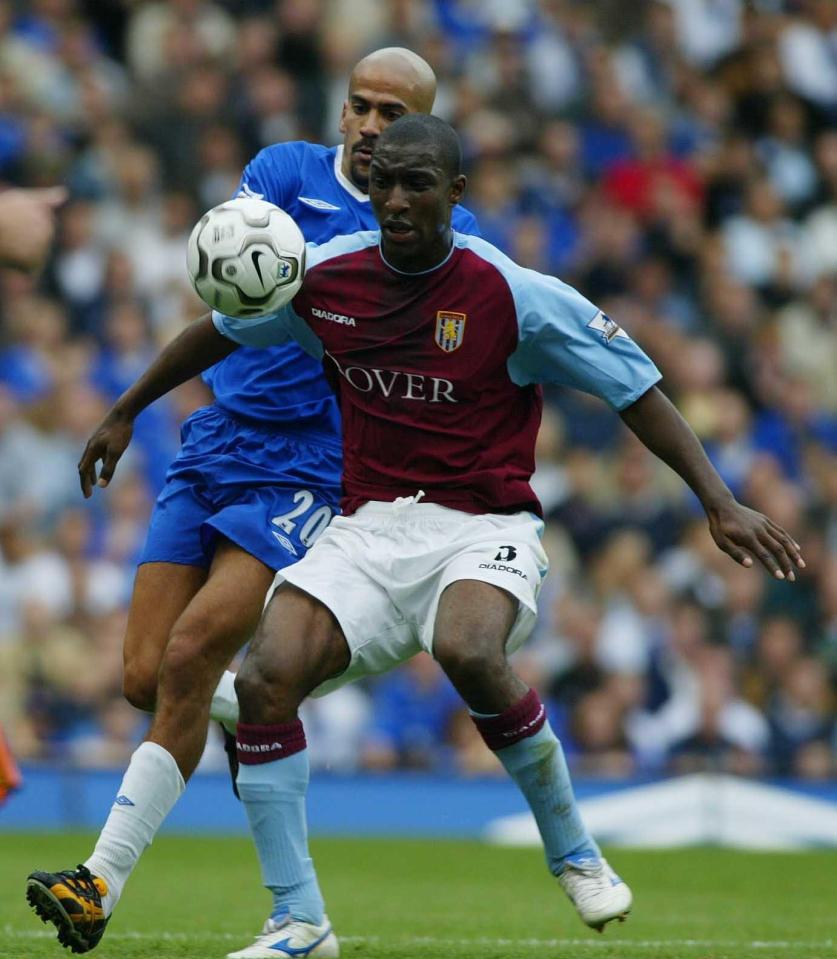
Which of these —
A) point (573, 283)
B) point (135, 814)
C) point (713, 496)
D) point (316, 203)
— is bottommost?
point (135, 814)

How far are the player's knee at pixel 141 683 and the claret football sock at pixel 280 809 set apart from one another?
1.00 m

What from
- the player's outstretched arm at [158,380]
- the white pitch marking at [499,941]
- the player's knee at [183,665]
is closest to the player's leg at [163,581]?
the player's knee at [183,665]

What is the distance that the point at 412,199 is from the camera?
241 inches

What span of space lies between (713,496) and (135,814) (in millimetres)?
2081

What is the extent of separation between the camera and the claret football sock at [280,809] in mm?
6016

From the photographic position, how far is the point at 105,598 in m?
13.5

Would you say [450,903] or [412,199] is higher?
[412,199]

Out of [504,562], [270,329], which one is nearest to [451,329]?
[270,329]

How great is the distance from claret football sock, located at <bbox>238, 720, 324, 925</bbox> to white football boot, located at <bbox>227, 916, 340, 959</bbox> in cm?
3

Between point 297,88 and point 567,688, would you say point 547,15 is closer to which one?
point 297,88

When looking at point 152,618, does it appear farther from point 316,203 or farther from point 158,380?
point 316,203

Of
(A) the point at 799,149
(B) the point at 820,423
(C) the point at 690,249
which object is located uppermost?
(A) the point at 799,149

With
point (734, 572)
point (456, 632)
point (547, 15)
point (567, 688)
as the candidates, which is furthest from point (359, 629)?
point (547, 15)

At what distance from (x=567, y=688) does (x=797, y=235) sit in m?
6.09
